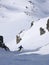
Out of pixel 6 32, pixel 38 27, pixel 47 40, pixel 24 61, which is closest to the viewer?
pixel 24 61

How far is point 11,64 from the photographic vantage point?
17094 millimetres

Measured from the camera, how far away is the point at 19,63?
17.5 meters

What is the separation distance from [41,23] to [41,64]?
4419 centimetres

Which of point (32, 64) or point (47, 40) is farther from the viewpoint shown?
point (47, 40)

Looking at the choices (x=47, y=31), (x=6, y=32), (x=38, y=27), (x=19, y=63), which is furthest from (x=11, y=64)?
(x=6, y=32)

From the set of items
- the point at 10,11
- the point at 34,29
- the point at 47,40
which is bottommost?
the point at 10,11

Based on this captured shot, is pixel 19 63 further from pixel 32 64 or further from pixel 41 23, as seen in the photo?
pixel 41 23

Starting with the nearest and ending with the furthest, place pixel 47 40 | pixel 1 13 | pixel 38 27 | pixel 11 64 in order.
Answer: pixel 11 64
pixel 47 40
pixel 38 27
pixel 1 13

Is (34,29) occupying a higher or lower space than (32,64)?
lower

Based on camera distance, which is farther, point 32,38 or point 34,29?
point 34,29

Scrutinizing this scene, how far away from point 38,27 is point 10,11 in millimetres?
139944

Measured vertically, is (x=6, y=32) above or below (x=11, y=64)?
below

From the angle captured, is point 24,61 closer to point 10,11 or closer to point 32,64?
point 32,64

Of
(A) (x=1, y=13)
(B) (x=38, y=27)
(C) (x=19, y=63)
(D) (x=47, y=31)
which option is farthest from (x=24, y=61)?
(A) (x=1, y=13)
